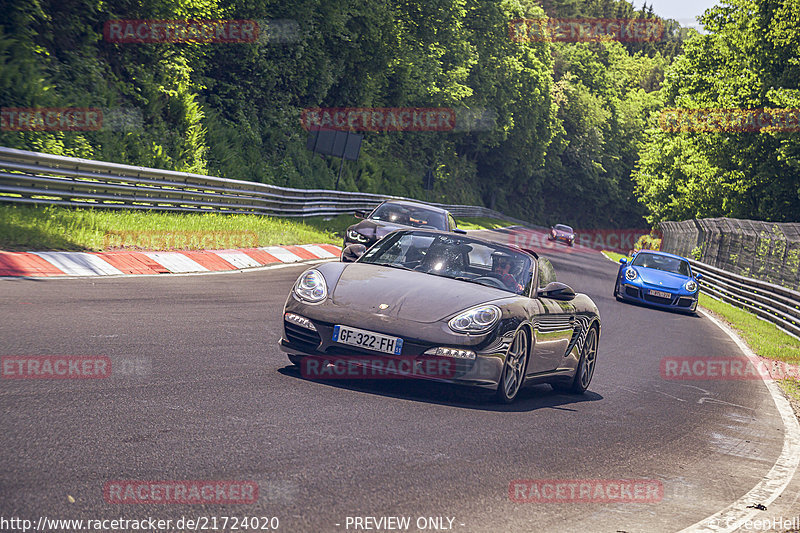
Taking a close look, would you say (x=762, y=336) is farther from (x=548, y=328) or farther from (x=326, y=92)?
(x=326, y=92)

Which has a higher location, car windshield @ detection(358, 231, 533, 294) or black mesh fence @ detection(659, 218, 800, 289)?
car windshield @ detection(358, 231, 533, 294)

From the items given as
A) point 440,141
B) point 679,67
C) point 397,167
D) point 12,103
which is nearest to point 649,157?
point 679,67

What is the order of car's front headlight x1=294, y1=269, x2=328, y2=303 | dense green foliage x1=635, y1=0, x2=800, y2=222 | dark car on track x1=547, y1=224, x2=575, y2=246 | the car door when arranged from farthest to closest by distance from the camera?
dark car on track x1=547, y1=224, x2=575, y2=246
dense green foliage x1=635, y1=0, x2=800, y2=222
the car door
car's front headlight x1=294, y1=269, x2=328, y2=303

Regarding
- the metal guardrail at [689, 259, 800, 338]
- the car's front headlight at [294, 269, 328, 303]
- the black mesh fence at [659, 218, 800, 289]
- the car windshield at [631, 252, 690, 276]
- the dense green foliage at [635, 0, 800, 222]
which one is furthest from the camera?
the dense green foliage at [635, 0, 800, 222]

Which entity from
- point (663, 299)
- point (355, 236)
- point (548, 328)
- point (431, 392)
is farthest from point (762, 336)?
point (431, 392)

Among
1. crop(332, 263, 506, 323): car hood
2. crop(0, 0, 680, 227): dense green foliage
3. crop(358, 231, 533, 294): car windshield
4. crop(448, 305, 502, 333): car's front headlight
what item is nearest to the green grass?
crop(0, 0, 680, 227): dense green foliage

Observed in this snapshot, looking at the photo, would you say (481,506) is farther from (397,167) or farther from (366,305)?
(397,167)

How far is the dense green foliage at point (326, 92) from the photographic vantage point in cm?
2095

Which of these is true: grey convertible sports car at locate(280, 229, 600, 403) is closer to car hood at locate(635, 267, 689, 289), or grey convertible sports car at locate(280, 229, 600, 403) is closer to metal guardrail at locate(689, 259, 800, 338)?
metal guardrail at locate(689, 259, 800, 338)

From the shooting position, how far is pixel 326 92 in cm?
3875

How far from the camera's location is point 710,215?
49.8 m

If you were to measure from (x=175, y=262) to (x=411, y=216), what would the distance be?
605 cm

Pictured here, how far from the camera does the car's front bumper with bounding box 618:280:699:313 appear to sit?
21.6m

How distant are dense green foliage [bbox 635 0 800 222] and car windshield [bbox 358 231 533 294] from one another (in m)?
32.5
